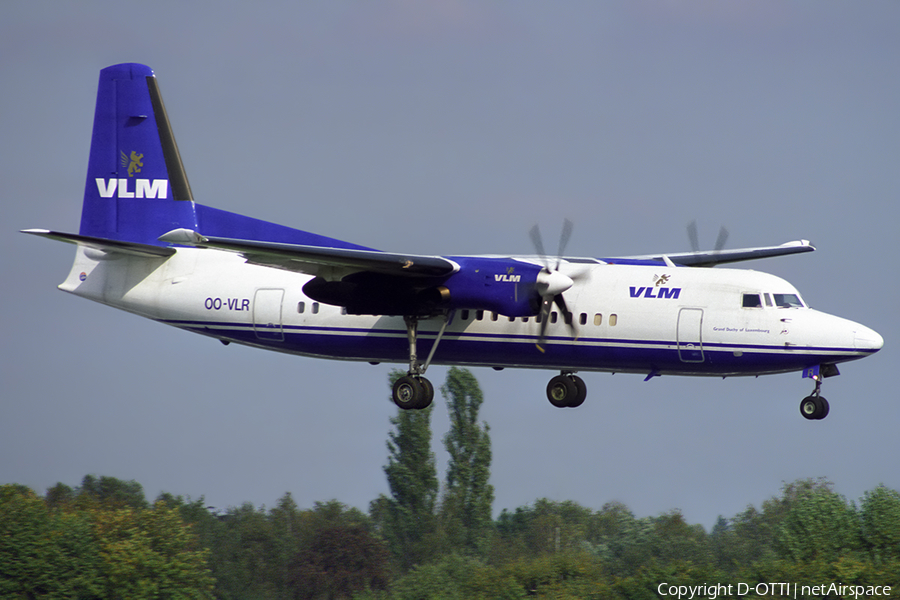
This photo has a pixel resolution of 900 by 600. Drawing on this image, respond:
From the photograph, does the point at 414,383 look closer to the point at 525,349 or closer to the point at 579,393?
the point at 525,349

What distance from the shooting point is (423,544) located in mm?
46938

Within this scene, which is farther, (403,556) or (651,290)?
(403,556)

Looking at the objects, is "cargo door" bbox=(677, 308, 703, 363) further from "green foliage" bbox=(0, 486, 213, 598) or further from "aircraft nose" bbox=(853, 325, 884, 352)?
"green foliage" bbox=(0, 486, 213, 598)

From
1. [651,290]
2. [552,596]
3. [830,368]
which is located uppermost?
[651,290]

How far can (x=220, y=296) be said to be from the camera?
80.1 ft

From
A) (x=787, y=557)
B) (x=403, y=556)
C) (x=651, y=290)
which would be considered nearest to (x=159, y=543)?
(x=403, y=556)

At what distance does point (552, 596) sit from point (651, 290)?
1891cm

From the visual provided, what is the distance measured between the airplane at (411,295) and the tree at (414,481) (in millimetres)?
21662

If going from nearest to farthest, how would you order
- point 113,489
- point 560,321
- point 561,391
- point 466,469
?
point 560,321
point 561,391
point 466,469
point 113,489

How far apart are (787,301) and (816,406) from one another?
2.02m

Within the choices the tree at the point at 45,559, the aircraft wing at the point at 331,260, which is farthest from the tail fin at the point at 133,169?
the tree at the point at 45,559

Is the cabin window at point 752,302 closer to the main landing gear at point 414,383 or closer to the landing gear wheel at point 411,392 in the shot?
the main landing gear at point 414,383

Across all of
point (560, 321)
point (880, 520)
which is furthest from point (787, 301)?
point (880, 520)

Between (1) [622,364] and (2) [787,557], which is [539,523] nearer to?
(2) [787,557]
